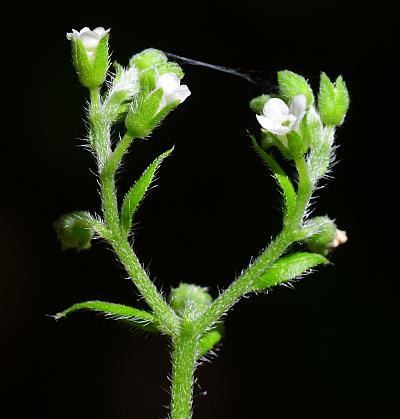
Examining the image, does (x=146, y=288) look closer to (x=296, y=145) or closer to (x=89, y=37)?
(x=296, y=145)

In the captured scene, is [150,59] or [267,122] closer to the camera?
[267,122]

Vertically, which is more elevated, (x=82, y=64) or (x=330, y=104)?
(x=82, y=64)

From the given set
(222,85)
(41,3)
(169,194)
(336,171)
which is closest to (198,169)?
(169,194)

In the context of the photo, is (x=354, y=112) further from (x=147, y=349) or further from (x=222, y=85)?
(x=147, y=349)

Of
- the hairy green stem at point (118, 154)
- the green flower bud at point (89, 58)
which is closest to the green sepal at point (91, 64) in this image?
the green flower bud at point (89, 58)

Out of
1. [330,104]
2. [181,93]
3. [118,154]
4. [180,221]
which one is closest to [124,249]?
[118,154]
